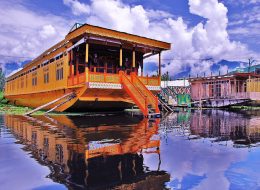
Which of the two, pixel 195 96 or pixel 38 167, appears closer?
pixel 38 167

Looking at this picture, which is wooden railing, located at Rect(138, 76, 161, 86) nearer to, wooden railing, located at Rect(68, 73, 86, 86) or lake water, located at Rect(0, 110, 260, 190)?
wooden railing, located at Rect(68, 73, 86, 86)

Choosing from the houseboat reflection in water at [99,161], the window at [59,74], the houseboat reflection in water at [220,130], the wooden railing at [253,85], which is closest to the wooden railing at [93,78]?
the window at [59,74]

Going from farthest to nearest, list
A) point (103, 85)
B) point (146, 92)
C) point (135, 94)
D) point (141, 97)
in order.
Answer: point (146, 92)
point (103, 85)
point (135, 94)
point (141, 97)

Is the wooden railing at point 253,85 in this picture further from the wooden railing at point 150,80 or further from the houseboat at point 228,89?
the wooden railing at point 150,80

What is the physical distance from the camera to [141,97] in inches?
688

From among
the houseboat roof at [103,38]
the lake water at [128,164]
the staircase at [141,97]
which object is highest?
the houseboat roof at [103,38]

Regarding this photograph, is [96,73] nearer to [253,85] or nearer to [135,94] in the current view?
[135,94]

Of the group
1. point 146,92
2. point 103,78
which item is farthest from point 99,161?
point 146,92

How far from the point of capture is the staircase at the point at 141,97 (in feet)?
55.1

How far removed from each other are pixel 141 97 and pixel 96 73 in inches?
140

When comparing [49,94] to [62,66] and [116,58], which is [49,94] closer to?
[62,66]

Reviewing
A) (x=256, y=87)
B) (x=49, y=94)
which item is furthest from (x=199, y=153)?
(x=256, y=87)

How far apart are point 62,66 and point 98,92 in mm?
5115

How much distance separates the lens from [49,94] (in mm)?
26094
